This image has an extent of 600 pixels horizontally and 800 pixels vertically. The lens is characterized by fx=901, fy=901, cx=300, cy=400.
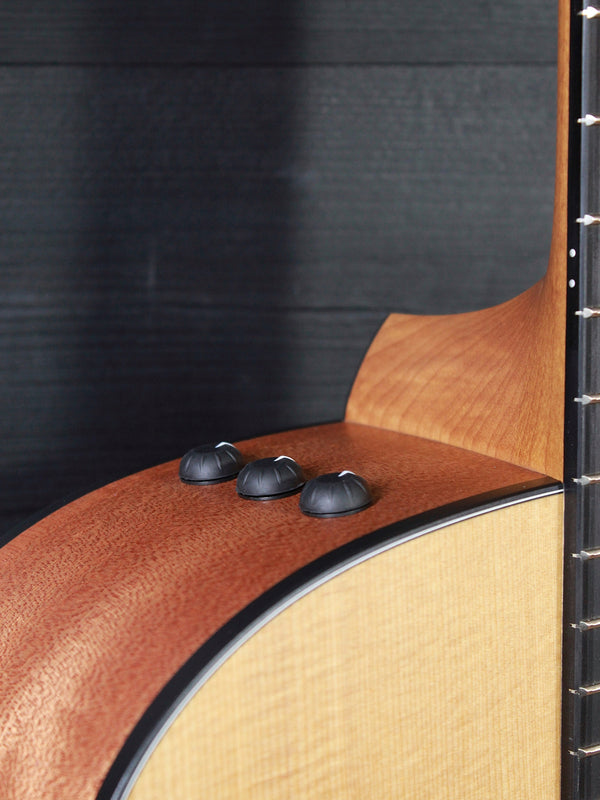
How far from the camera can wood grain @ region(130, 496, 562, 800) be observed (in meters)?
0.44

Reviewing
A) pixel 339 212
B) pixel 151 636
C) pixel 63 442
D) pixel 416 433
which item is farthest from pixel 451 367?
pixel 63 442

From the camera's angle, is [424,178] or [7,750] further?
[424,178]

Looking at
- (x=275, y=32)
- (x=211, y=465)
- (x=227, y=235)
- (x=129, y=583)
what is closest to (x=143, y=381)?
(x=227, y=235)

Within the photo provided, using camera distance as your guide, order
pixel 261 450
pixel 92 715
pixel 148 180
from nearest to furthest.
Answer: pixel 92 715 → pixel 261 450 → pixel 148 180

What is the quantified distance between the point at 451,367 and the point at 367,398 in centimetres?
9

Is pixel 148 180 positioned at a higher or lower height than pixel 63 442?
higher

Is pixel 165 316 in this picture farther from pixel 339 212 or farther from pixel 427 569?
pixel 427 569

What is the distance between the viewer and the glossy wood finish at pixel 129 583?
44 cm

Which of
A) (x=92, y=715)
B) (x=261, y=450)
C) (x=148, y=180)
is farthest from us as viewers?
(x=148, y=180)

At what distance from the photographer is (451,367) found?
27.0 inches

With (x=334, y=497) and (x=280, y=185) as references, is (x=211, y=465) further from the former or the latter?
(x=280, y=185)

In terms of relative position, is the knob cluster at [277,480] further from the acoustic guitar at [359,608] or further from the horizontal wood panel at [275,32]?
the horizontal wood panel at [275,32]

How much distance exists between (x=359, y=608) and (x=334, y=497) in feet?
0.24

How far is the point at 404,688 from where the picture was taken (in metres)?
0.50
